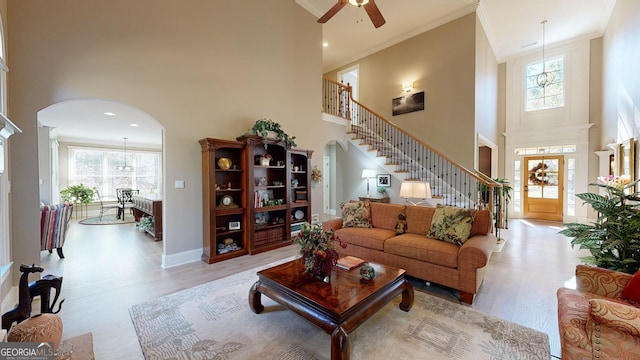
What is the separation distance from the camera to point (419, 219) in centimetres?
344

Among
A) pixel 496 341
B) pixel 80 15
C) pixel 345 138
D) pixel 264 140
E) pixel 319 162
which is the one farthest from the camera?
pixel 345 138

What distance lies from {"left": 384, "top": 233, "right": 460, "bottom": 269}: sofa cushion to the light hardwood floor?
1.67 feet

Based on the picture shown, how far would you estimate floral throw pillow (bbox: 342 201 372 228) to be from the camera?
3.81 m

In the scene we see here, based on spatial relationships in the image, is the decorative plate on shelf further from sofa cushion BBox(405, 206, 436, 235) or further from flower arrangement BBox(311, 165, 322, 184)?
sofa cushion BBox(405, 206, 436, 235)

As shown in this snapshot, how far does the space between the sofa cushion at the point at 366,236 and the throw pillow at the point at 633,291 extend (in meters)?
1.97

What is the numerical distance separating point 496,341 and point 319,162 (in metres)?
4.27

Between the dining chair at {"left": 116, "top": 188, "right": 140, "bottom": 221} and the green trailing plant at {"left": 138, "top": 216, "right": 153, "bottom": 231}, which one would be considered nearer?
the green trailing plant at {"left": 138, "top": 216, "right": 153, "bottom": 231}

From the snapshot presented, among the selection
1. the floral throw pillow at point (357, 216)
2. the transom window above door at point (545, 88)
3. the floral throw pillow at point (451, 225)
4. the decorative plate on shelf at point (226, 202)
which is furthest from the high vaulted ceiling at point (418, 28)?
the floral throw pillow at point (451, 225)

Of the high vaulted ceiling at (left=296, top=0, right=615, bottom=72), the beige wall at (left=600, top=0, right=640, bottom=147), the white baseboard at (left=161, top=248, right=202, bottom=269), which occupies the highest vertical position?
the high vaulted ceiling at (left=296, top=0, right=615, bottom=72)

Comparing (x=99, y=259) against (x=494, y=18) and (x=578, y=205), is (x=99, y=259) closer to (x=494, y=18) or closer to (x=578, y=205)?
(x=494, y=18)

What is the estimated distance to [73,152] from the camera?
27.3 ft

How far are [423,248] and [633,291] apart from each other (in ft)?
4.87

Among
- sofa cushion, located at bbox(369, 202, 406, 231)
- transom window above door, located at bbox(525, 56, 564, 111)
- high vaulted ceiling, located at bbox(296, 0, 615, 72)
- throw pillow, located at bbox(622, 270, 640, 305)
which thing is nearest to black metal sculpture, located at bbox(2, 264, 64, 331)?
sofa cushion, located at bbox(369, 202, 406, 231)

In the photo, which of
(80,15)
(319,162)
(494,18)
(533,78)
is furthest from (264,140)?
(533,78)
